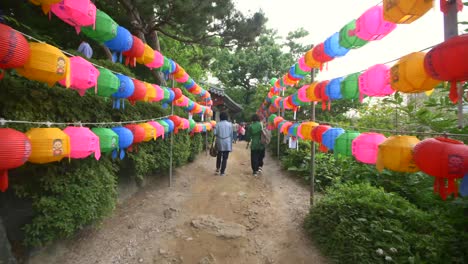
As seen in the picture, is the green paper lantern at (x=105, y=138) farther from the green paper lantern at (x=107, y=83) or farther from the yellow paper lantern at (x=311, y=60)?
the yellow paper lantern at (x=311, y=60)

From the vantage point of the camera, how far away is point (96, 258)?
3.63 m

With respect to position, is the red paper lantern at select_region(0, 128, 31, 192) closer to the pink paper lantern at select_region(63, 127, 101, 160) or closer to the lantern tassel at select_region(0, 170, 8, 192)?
the lantern tassel at select_region(0, 170, 8, 192)

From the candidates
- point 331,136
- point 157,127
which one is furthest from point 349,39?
point 157,127

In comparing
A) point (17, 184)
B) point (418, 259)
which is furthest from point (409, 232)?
point (17, 184)

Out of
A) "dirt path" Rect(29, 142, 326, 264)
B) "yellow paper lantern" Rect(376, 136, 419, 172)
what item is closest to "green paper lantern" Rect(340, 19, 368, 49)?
"yellow paper lantern" Rect(376, 136, 419, 172)

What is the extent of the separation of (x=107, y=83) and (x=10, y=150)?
159cm

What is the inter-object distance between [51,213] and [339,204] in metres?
4.13

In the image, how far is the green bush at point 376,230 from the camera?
9.68 feet

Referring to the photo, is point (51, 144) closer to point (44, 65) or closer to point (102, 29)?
point (44, 65)

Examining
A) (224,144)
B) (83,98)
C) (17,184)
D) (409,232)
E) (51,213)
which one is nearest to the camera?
(17,184)

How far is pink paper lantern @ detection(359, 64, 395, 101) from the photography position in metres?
2.97

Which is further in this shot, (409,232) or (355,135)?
(355,135)

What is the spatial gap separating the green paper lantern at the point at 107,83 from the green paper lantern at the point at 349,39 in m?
3.58

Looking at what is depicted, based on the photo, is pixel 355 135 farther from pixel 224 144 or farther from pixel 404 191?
pixel 224 144
